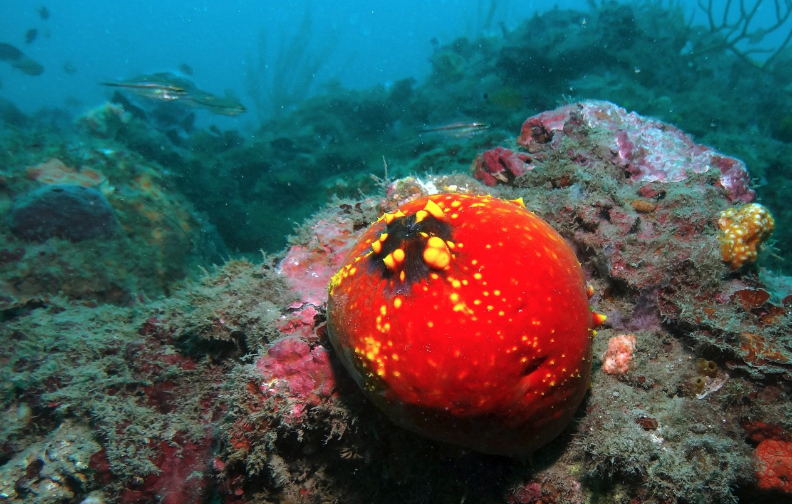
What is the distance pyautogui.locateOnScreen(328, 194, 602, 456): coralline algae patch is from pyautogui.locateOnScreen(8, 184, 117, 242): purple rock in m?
7.38

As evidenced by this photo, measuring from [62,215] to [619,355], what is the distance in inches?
366

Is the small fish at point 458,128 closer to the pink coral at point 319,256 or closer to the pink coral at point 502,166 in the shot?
the pink coral at point 502,166

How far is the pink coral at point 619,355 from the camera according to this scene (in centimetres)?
321

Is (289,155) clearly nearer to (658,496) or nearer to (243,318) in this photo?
(243,318)

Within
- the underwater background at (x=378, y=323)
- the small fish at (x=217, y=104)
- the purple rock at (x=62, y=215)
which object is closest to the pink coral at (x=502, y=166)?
the underwater background at (x=378, y=323)

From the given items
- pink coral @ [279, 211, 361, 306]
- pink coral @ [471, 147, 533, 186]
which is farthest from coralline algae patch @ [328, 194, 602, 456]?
pink coral @ [471, 147, 533, 186]

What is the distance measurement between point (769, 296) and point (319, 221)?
453 centimetres

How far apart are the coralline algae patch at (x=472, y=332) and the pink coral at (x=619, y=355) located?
0.84 meters

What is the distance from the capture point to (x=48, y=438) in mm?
3852

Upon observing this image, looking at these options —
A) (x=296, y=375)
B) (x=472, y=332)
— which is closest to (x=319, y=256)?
(x=296, y=375)

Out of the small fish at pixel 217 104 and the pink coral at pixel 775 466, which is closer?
the pink coral at pixel 775 466

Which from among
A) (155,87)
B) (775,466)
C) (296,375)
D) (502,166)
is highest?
(155,87)

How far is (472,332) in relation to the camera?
2.22 metres

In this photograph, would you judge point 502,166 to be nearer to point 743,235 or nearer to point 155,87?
point 743,235
